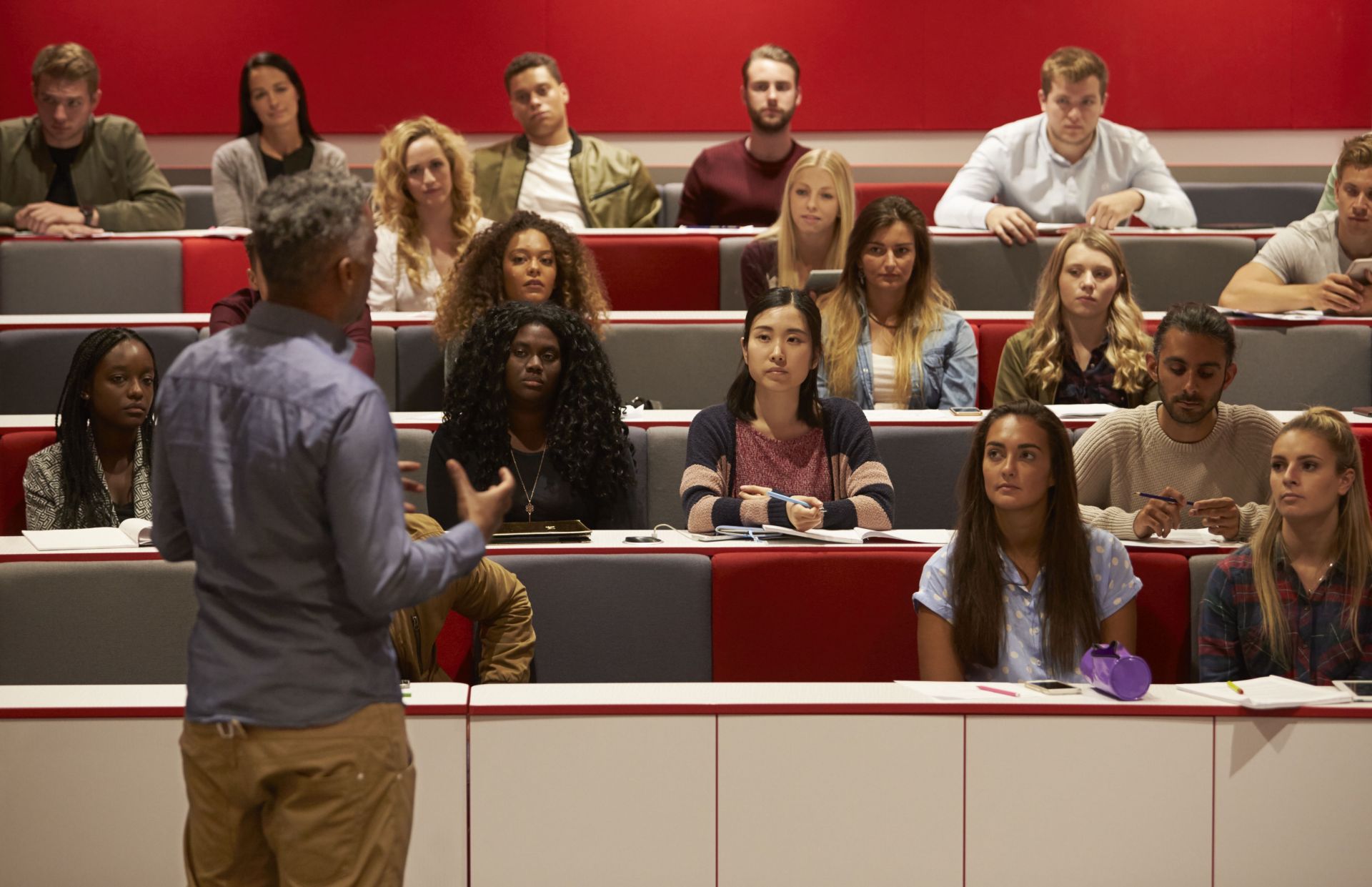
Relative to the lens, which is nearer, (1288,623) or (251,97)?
(1288,623)

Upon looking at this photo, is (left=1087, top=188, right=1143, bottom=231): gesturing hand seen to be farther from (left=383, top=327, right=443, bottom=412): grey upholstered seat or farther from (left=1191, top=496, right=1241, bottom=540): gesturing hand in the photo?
(left=383, top=327, right=443, bottom=412): grey upholstered seat

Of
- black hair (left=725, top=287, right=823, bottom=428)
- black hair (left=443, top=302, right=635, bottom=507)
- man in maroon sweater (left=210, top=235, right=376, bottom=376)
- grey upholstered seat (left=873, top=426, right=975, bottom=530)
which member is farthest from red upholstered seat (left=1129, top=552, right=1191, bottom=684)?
man in maroon sweater (left=210, top=235, right=376, bottom=376)

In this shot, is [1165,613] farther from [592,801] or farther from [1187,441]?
[592,801]

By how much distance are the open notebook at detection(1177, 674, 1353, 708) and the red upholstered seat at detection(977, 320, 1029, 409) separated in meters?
1.48

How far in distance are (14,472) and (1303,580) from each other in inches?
87.4

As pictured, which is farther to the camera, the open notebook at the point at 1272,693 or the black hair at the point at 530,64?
the black hair at the point at 530,64

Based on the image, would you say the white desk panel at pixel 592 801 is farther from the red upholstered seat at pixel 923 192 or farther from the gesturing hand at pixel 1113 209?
the red upholstered seat at pixel 923 192

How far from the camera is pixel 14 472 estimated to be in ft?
8.93

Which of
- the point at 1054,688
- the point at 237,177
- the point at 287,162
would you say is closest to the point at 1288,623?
the point at 1054,688

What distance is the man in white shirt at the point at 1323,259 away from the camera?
3373 millimetres

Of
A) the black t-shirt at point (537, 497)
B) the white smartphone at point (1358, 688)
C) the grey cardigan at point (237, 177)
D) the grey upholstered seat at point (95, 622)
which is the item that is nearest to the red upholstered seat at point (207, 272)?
the grey cardigan at point (237, 177)

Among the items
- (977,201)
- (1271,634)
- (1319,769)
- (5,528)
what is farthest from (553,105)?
(1319,769)

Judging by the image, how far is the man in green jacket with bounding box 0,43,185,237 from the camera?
4.16 metres

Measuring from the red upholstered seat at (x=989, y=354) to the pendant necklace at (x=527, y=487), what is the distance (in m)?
1.11
